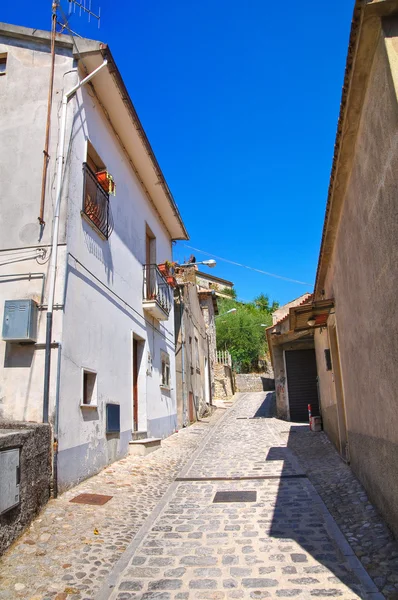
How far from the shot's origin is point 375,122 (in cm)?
373

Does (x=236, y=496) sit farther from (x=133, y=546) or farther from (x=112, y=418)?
(x=112, y=418)

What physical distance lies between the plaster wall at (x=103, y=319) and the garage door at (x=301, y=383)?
6728 millimetres

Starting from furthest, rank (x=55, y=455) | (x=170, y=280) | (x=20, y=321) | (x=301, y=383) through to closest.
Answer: (x=301, y=383) → (x=170, y=280) → (x=20, y=321) → (x=55, y=455)

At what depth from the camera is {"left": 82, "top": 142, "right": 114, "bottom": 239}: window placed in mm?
7137

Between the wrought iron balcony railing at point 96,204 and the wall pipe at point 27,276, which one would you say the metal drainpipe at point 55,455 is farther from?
the wrought iron balcony railing at point 96,204

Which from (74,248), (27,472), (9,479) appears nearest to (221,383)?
(74,248)

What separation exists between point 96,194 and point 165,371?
19.9 feet

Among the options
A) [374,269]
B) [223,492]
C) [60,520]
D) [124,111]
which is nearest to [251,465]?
[223,492]

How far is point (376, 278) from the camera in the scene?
160 inches

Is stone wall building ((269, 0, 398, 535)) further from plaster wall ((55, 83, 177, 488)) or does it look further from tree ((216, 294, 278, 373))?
tree ((216, 294, 278, 373))

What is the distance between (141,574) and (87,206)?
5.38m

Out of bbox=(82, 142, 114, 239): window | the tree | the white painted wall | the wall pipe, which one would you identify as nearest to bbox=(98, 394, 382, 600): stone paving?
the white painted wall

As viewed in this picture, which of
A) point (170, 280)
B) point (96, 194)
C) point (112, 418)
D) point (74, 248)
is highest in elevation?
point (96, 194)

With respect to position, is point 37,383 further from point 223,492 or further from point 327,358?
point 327,358
